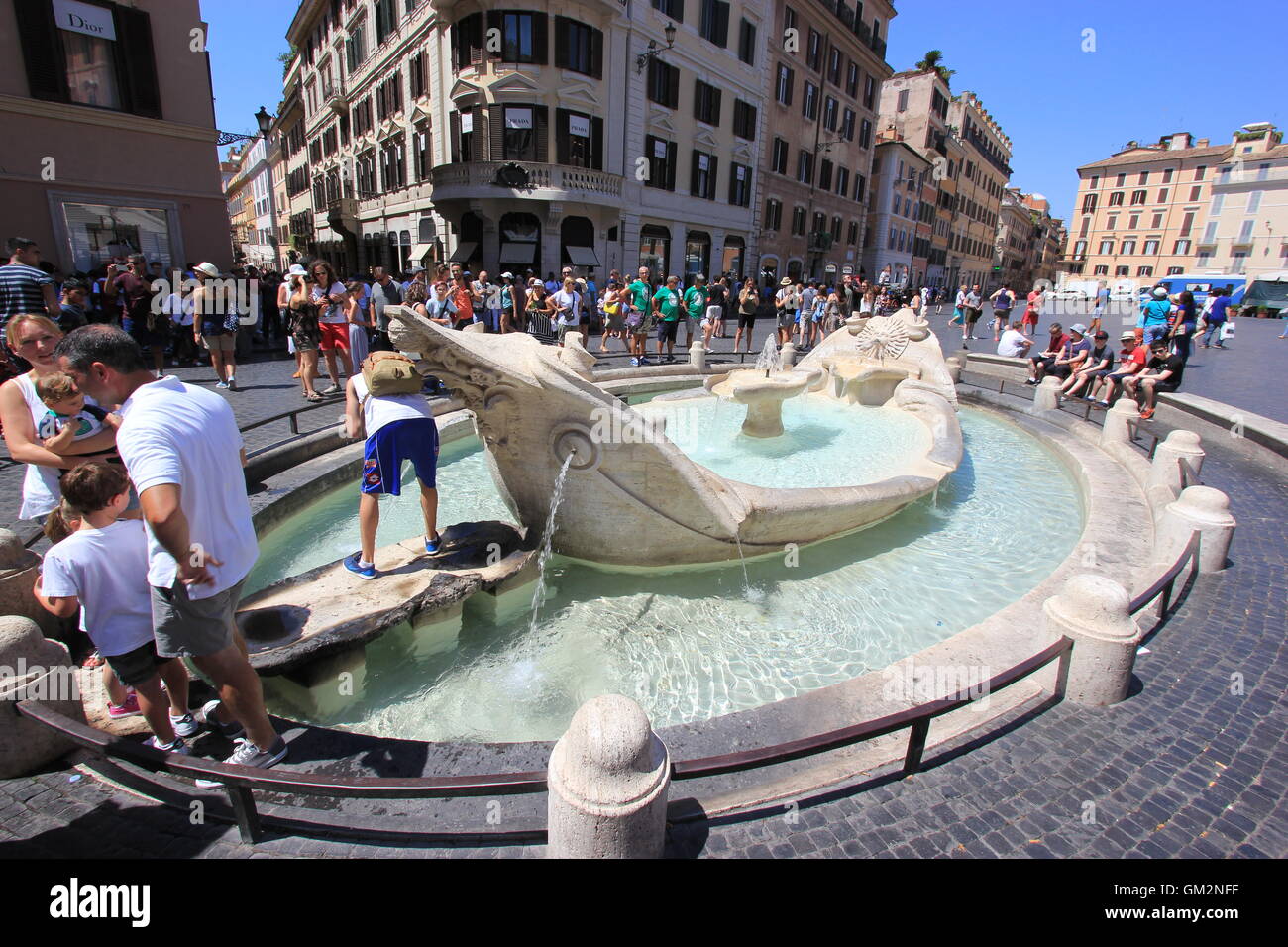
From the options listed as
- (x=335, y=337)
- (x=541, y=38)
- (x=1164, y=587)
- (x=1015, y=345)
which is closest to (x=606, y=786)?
(x=1164, y=587)

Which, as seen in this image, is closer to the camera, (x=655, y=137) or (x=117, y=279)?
(x=117, y=279)

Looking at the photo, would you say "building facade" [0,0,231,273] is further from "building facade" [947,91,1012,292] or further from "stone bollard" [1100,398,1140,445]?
"building facade" [947,91,1012,292]

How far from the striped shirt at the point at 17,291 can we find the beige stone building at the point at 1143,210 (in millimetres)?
70788

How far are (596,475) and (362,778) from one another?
92.7 inches

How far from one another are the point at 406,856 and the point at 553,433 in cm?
241

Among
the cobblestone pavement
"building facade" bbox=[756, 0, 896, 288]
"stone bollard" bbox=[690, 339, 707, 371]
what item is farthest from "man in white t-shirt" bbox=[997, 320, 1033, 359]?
"building facade" bbox=[756, 0, 896, 288]

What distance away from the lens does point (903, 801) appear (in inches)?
100.0

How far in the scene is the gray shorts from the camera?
229 centimetres

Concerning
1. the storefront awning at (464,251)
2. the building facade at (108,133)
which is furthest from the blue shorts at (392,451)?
the storefront awning at (464,251)

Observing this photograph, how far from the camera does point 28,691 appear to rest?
2373mm

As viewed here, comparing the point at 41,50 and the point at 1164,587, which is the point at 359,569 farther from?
the point at 41,50

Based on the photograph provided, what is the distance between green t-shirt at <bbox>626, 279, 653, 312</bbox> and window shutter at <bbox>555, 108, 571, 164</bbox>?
10.9 metres
